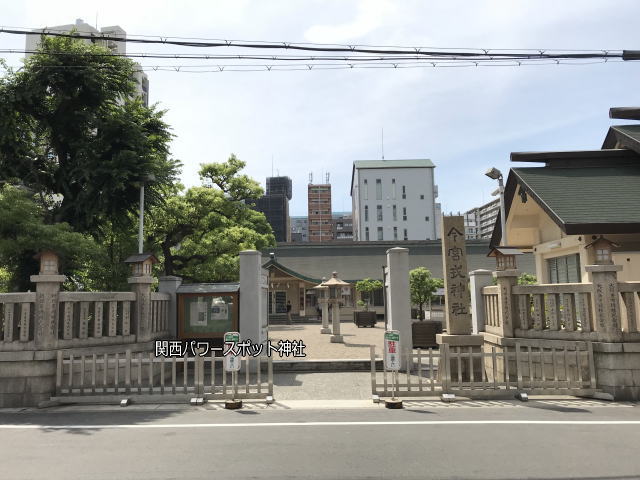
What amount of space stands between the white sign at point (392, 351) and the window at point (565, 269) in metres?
7.92

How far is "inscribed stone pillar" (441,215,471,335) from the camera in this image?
382 inches

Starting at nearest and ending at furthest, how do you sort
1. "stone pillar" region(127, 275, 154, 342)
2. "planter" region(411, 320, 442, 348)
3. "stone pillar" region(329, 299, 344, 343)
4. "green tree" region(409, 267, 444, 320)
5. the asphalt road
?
the asphalt road, "stone pillar" region(127, 275, 154, 342), "planter" region(411, 320, 442, 348), "stone pillar" region(329, 299, 344, 343), "green tree" region(409, 267, 444, 320)

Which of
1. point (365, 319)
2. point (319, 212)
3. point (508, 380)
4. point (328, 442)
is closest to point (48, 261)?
point (328, 442)

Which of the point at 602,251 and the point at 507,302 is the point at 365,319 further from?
the point at 602,251

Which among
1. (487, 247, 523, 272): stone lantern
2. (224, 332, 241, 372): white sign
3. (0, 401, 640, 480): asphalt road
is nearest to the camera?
(0, 401, 640, 480): asphalt road

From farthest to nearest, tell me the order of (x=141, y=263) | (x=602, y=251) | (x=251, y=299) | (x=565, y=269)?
(x=565, y=269) → (x=251, y=299) → (x=141, y=263) → (x=602, y=251)

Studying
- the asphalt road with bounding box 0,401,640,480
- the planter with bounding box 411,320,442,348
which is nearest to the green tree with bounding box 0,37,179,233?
the asphalt road with bounding box 0,401,640,480

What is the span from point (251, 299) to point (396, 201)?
222ft

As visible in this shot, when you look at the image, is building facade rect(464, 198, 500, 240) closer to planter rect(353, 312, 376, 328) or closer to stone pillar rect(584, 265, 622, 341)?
planter rect(353, 312, 376, 328)

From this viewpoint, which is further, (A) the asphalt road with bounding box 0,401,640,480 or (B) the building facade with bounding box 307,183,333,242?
(B) the building facade with bounding box 307,183,333,242

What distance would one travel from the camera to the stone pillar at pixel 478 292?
37.4 ft

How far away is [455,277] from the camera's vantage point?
396 inches

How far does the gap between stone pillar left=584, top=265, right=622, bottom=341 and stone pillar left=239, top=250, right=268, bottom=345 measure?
25.9ft

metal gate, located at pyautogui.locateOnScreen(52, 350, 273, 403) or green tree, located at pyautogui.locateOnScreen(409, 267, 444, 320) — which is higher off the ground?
green tree, located at pyautogui.locateOnScreen(409, 267, 444, 320)
